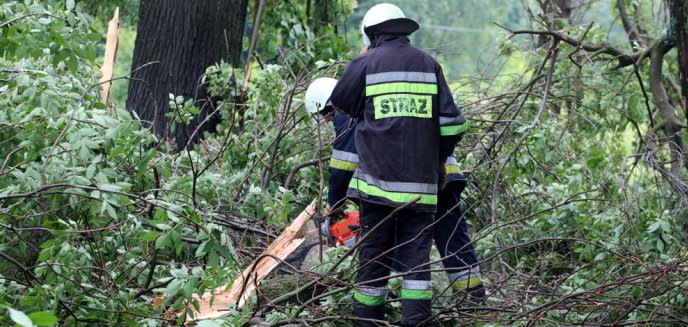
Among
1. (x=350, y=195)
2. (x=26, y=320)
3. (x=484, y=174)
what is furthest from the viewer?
(x=484, y=174)

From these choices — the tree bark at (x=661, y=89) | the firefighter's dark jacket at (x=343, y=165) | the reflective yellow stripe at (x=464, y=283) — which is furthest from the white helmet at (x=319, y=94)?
the tree bark at (x=661, y=89)

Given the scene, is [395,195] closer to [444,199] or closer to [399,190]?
[399,190]

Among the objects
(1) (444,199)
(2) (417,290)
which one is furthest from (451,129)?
(2) (417,290)

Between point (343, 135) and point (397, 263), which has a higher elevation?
point (343, 135)

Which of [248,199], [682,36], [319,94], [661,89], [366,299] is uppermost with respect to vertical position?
[682,36]

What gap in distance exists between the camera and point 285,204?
199 inches

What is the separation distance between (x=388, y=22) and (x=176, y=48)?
3.48 m

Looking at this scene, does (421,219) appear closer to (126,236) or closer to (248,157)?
(126,236)

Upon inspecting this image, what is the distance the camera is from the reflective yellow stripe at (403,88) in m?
4.39

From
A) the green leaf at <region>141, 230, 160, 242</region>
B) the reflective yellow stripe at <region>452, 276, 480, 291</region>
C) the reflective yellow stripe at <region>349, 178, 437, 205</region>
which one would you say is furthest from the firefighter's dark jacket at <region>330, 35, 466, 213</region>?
the green leaf at <region>141, 230, 160, 242</region>

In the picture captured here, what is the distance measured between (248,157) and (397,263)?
1828mm

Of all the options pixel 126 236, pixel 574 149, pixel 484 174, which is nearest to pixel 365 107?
pixel 126 236

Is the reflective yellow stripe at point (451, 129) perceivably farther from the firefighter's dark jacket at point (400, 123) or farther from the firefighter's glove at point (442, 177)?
the firefighter's glove at point (442, 177)

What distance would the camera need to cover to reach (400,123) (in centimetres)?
437
